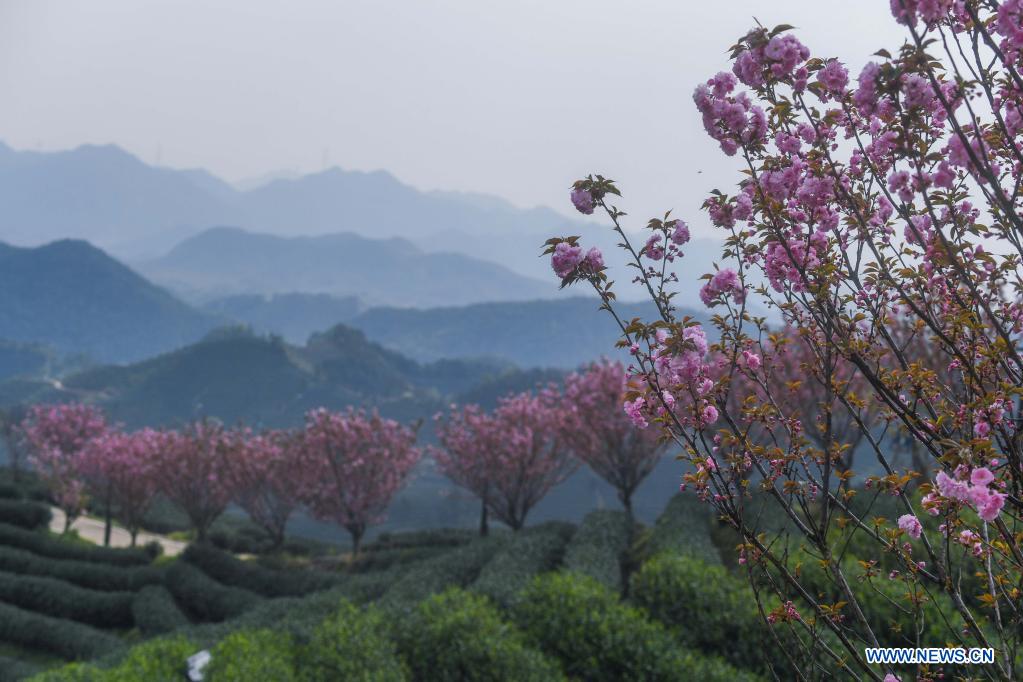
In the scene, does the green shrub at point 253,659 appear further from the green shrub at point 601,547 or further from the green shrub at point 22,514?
the green shrub at point 22,514

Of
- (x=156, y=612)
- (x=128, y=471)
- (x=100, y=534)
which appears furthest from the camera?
(x=100, y=534)

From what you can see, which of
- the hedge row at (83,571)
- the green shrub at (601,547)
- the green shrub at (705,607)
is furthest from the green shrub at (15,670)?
the green shrub at (705,607)

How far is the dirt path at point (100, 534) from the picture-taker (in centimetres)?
3045

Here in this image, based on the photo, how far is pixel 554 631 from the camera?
10383 mm

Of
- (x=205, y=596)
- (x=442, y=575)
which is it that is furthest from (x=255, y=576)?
(x=442, y=575)

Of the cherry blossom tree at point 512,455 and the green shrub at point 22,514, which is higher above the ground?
the cherry blossom tree at point 512,455

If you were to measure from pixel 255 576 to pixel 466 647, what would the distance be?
50.6 ft

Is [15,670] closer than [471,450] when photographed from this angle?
Yes

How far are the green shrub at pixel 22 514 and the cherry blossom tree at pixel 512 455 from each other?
15211 millimetres

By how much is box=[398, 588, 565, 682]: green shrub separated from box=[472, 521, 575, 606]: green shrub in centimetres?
160

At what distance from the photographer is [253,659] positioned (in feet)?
32.0

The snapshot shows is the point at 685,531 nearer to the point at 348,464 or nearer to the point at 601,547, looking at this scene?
the point at 601,547

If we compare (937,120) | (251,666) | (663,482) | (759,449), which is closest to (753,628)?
(251,666)

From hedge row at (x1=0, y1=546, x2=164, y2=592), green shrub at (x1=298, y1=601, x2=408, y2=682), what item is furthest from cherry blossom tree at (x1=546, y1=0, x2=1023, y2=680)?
hedge row at (x1=0, y1=546, x2=164, y2=592)
